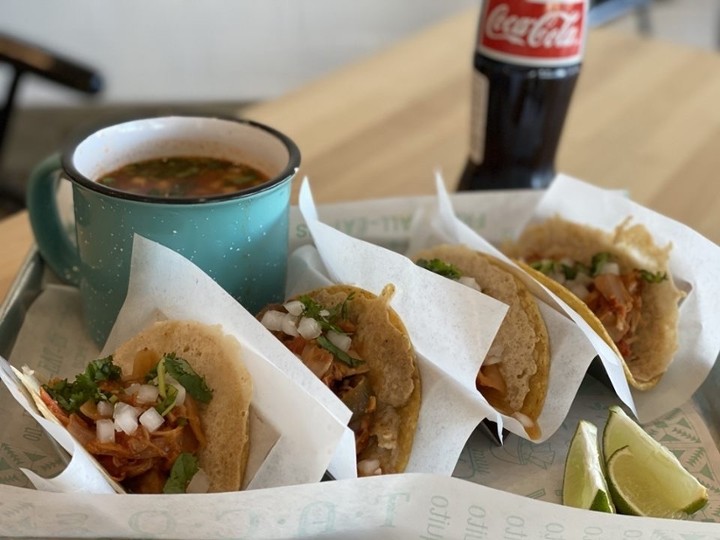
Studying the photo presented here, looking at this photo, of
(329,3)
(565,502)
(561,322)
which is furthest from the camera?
(329,3)

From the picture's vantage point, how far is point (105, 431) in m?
0.86

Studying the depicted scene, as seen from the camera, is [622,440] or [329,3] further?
[329,3]

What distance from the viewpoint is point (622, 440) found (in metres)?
0.93

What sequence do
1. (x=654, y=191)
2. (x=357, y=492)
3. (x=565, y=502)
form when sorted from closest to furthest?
(x=357, y=492) → (x=565, y=502) → (x=654, y=191)

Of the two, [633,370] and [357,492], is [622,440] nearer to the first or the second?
[633,370]

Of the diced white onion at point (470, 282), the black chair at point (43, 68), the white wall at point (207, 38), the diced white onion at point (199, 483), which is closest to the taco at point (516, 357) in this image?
the diced white onion at point (470, 282)

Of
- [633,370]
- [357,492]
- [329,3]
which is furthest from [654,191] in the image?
[329,3]

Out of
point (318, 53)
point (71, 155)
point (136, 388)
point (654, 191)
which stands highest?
point (71, 155)

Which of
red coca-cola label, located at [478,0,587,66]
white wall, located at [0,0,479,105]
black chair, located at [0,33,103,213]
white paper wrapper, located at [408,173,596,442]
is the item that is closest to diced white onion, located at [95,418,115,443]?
white paper wrapper, located at [408,173,596,442]

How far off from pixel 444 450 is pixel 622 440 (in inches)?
7.9

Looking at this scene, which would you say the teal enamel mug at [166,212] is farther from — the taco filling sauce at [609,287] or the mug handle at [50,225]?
the taco filling sauce at [609,287]

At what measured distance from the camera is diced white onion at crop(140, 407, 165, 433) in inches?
34.1

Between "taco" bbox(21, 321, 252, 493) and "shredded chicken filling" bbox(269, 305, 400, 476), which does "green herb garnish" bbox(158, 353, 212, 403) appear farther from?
"shredded chicken filling" bbox(269, 305, 400, 476)

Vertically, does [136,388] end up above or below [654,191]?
above
